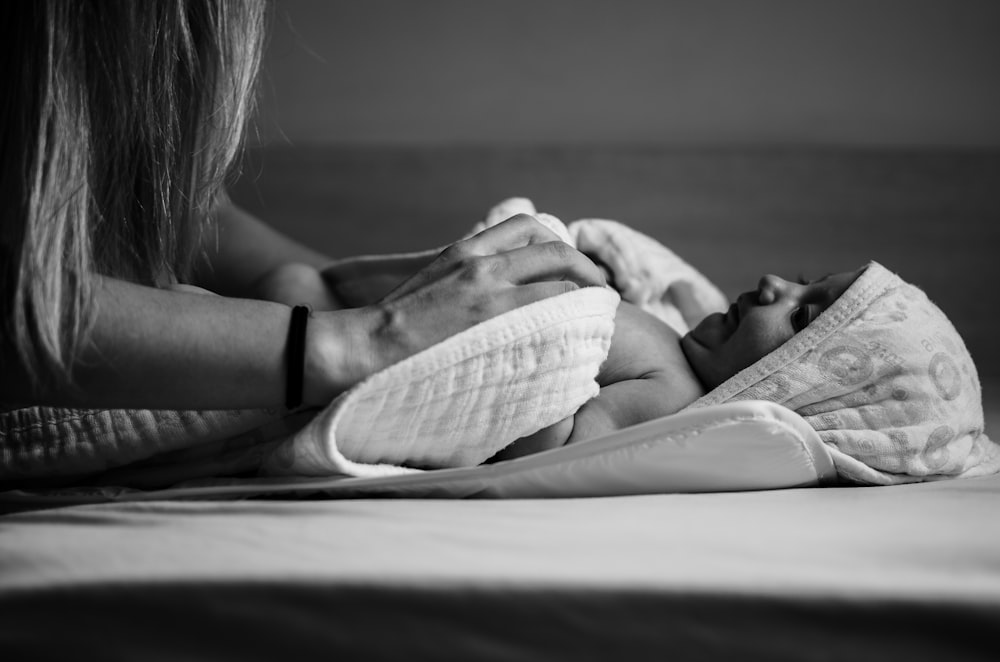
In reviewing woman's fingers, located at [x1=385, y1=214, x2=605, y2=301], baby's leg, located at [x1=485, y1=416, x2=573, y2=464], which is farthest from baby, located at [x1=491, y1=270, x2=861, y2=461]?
woman's fingers, located at [x1=385, y1=214, x2=605, y2=301]

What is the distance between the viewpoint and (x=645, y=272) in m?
1.28

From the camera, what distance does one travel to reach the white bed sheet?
51cm

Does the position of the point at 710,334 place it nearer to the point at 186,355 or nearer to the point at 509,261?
the point at 509,261

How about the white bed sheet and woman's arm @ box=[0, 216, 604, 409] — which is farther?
woman's arm @ box=[0, 216, 604, 409]

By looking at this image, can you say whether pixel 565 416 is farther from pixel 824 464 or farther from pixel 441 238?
pixel 441 238

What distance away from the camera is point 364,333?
0.68 m

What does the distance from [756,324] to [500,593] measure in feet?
1.96

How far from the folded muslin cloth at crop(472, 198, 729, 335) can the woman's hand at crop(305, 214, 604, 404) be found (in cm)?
46

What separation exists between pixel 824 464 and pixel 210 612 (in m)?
0.54

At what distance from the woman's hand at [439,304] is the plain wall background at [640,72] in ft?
4.13

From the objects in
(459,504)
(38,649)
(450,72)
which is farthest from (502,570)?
(450,72)

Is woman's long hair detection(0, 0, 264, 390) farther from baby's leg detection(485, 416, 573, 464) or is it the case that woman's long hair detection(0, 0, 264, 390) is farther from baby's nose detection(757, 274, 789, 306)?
baby's nose detection(757, 274, 789, 306)

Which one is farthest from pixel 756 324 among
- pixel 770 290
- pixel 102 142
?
pixel 102 142

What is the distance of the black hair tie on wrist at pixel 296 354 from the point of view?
655 millimetres
